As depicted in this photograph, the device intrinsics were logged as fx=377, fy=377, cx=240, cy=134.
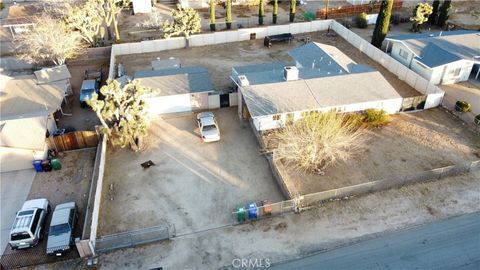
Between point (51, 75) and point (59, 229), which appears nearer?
point (59, 229)

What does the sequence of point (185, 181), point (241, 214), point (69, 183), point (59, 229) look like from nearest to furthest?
point (59, 229)
point (241, 214)
point (185, 181)
point (69, 183)

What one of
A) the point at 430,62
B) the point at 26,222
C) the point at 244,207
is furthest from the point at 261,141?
the point at 430,62

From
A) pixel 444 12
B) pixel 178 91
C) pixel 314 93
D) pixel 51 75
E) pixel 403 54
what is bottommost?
pixel 178 91

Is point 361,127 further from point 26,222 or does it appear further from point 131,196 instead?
point 26,222

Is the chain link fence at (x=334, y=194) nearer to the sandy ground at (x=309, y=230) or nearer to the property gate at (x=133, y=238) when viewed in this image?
the sandy ground at (x=309, y=230)

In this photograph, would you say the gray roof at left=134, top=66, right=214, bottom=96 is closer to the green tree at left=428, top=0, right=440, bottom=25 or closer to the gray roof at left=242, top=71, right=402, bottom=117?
the gray roof at left=242, top=71, right=402, bottom=117

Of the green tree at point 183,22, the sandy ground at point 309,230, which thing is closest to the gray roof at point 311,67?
the green tree at point 183,22

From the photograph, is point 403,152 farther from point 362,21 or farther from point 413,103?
point 362,21

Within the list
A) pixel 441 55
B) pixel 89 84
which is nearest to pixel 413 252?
pixel 441 55
